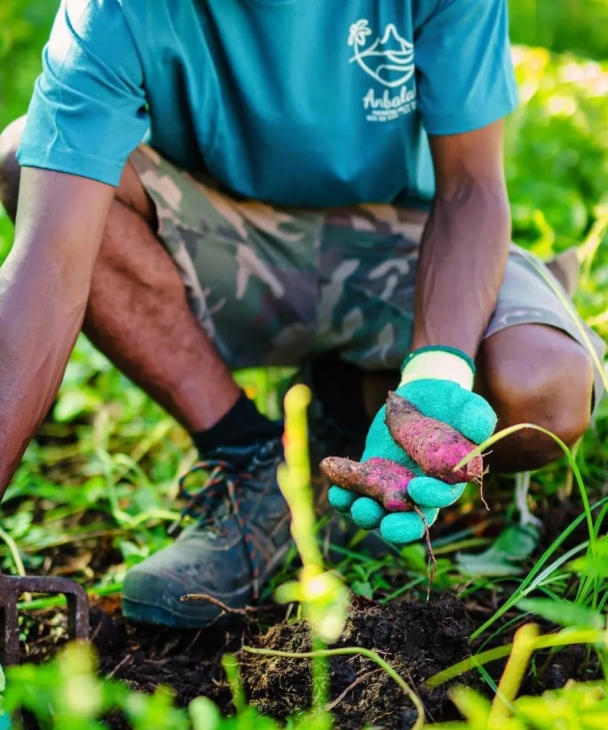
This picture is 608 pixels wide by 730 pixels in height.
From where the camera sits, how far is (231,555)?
1.90 metres

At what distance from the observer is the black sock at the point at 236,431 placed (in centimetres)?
206

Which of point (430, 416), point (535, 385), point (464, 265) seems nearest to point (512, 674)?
point (430, 416)

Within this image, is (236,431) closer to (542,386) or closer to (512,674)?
(542,386)

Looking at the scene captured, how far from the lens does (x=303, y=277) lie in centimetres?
223

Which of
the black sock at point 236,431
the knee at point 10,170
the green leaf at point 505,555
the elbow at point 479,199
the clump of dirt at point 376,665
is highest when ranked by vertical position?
the knee at point 10,170

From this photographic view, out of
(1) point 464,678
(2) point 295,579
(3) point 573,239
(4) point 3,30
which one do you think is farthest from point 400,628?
(4) point 3,30

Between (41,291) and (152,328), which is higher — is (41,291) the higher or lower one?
the higher one

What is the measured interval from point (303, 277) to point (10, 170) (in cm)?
68

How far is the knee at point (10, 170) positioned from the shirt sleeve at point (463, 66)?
2.65ft

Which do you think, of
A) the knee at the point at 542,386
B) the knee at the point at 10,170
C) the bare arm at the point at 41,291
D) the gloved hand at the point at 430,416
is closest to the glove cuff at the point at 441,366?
the gloved hand at the point at 430,416

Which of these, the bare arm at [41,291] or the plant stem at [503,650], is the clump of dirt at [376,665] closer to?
the plant stem at [503,650]

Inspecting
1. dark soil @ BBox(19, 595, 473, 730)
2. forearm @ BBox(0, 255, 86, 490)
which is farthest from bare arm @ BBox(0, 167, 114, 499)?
dark soil @ BBox(19, 595, 473, 730)

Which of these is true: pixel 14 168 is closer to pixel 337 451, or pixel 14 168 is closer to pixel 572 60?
pixel 337 451

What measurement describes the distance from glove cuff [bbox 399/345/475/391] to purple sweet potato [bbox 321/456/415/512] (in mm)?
252
